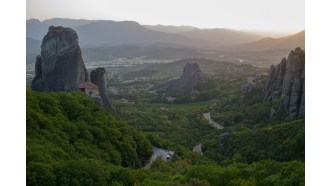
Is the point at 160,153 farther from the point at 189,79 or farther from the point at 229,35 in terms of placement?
the point at 189,79

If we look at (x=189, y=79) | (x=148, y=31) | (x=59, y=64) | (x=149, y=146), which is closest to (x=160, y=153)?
(x=149, y=146)

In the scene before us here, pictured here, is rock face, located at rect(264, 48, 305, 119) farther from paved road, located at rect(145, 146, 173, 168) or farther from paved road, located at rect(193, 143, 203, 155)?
paved road, located at rect(145, 146, 173, 168)

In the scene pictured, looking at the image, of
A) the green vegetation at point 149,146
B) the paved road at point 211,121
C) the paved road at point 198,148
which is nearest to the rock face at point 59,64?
the green vegetation at point 149,146

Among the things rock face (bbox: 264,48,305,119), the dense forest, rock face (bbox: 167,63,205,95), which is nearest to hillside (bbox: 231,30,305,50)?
the dense forest

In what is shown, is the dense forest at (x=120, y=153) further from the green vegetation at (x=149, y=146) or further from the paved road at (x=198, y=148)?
the paved road at (x=198, y=148)
